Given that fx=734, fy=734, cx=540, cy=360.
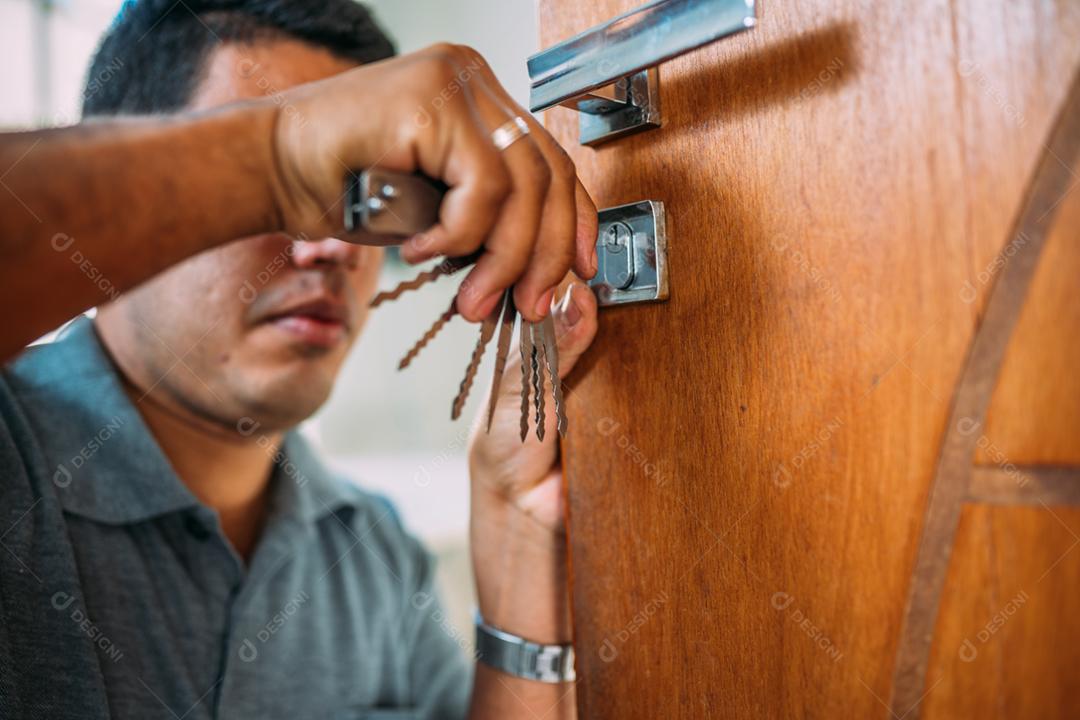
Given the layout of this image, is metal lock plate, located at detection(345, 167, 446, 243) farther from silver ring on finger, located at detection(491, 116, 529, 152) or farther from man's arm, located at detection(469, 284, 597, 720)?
man's arm, located at detection(469, 284, 597, 720)

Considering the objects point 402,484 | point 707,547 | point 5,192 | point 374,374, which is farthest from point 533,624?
point 374,374

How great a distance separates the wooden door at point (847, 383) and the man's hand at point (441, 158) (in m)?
0.11

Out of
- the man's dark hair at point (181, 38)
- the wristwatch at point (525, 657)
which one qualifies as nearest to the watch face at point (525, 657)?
the wristwatch at point (525, 657)

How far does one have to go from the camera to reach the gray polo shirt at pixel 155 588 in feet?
2.28

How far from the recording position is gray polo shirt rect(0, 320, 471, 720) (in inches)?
27.3

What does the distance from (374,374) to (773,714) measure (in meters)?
1.68

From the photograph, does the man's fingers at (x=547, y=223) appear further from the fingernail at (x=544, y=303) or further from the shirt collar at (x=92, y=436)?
the shirt collar at (x=92, y=436)

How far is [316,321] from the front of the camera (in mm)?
931

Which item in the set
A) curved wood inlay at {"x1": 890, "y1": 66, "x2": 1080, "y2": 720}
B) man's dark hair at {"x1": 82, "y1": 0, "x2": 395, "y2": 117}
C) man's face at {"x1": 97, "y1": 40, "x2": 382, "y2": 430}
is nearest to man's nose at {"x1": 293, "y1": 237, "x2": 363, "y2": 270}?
man's face at {"x1": 97, "y1": 40, "x2": 382, "y2": 430}

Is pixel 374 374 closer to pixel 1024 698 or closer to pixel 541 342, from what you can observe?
pixel 541 342

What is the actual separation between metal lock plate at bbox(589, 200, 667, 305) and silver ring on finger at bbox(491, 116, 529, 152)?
103 mm

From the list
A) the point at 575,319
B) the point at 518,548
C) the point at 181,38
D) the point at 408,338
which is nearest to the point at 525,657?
the point at 518,548

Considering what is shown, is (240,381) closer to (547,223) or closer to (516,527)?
(516,527)

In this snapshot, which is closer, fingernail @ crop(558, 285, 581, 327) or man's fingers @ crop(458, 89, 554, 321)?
man's fingers @ crop(458, 89, 554, 321)
